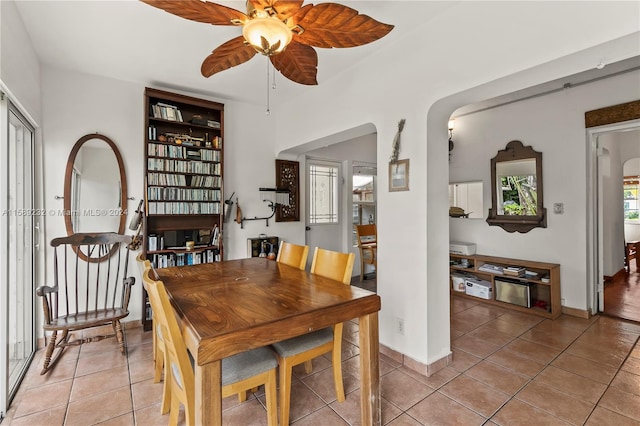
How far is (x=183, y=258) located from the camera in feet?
11.2

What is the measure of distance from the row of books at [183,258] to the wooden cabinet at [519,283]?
3.41m

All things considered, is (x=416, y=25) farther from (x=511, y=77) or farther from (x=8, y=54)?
(x=8, y=54)

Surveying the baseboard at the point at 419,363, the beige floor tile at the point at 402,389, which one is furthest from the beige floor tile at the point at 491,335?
the beige floor tile at the point at 402,389

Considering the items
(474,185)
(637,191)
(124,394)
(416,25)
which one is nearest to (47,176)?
(124,394)

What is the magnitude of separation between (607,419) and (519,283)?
7.03 ft

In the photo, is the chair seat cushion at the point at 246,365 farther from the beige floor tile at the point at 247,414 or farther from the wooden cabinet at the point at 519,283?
the wooden cabinet at the point at 519,283

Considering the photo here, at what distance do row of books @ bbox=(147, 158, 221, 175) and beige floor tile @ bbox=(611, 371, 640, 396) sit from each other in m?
4.02

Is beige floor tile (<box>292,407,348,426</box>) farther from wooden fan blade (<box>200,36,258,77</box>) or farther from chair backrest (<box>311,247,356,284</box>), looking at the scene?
wooden fan blade (<box>200,36,258,77</box>)

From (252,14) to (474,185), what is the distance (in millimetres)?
4005

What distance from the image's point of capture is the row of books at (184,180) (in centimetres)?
323

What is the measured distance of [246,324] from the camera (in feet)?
4.20

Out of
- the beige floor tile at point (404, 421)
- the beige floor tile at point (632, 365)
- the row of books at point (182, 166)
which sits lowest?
the beige floor tile at point (404, 421)

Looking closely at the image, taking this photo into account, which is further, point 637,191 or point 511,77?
point 637,191

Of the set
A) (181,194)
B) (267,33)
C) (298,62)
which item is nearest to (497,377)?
(298,62)
